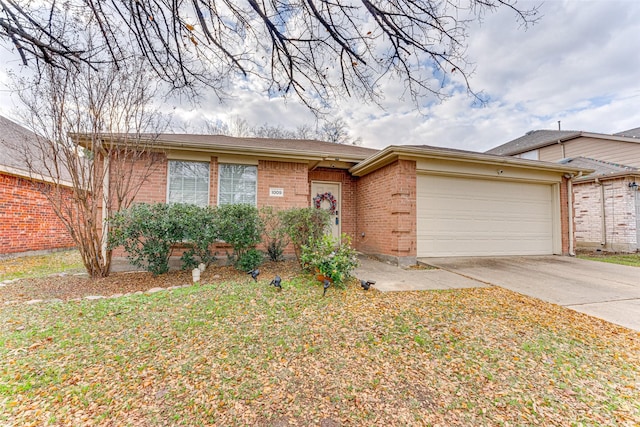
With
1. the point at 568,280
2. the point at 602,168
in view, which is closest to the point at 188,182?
the point at 568,280

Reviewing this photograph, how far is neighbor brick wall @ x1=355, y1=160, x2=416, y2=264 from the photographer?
6379 mm

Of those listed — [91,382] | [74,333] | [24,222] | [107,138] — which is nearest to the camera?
[91,382]

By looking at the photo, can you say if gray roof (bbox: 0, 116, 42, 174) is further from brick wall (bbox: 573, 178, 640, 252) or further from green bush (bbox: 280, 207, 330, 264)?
brick wall (bbox: 573, 178, 640, 252)

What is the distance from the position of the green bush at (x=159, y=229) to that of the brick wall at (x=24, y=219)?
4.60 meters

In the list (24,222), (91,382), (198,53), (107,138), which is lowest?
(91,382)

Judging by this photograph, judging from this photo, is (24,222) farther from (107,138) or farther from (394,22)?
(394,22)

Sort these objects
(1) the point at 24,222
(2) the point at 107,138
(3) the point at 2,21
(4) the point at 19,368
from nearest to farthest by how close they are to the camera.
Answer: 1. (4) the point at 19,368
2. (3) the point at 2,21
3. (2) the point at 107,138
4. (1) the point at 24,222

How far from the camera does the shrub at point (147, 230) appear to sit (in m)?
4.95

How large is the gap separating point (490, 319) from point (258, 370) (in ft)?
9.11

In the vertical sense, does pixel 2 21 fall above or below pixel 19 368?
above

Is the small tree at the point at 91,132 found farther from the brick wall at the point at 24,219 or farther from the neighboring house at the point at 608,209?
the neighboring house at the point at 608,209

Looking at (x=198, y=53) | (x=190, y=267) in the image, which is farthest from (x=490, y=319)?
(x=190, y=267)

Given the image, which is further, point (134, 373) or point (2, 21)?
point (2, 21)

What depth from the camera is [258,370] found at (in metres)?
2.25
